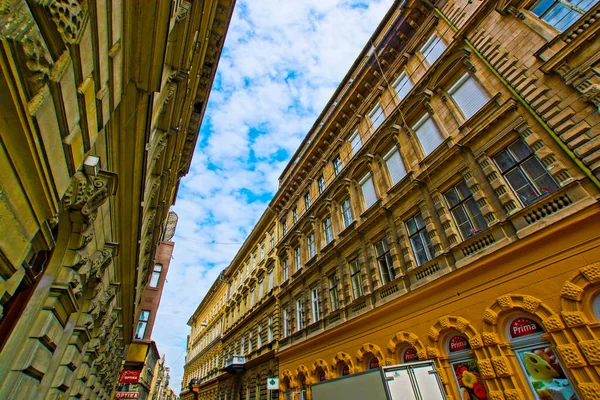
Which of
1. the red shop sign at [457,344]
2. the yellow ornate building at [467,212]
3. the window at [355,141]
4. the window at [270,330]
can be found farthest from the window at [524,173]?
the window at [270,330]


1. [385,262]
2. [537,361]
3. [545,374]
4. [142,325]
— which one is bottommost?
[545,374]

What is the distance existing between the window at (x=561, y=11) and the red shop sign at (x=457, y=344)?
8.90 metres

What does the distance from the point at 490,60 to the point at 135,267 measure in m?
12.7

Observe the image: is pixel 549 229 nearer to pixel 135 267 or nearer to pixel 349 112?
pixel 135 267

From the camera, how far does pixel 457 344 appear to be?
8.04 m

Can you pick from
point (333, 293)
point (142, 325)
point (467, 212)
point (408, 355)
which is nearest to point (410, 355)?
point (408, 355)

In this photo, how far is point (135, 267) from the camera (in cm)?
830

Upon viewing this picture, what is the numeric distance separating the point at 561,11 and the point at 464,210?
604cm

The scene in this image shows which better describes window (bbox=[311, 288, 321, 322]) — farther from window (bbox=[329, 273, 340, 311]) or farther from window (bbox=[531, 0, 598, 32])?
window (bbox=[531, 0, 598, 32])

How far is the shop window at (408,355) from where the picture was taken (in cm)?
901

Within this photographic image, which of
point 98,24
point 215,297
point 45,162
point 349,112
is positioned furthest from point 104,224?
point 215,297

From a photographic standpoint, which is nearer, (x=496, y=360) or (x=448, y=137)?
(x=496, y=360)

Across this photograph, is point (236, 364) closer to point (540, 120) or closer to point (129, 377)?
point (129, 377)

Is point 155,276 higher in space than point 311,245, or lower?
higher
